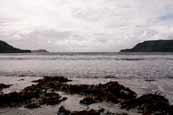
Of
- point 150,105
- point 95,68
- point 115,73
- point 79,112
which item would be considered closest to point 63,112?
point 79,112

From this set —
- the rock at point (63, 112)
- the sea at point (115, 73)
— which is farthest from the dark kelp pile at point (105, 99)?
the sea at point (115, 73)

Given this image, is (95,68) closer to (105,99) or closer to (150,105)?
(105,99)

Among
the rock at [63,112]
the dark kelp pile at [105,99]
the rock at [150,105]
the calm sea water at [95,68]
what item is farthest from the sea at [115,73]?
the rock at [63,112]

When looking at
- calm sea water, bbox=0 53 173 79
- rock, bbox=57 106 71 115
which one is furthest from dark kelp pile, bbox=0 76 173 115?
calm sea water, bbox=0 53 173 79

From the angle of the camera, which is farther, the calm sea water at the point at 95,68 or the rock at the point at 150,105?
the calm sea water at the point at 95,68

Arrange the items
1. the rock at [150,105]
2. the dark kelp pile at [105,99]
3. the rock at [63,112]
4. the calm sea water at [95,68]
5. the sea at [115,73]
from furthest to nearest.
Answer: the calm sea water at [95,68] → the sea at [115,73] → the dark kelp pile at [105,99] → the rock at [150,105] → the rock at [63,112]

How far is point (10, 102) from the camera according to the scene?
601 inches

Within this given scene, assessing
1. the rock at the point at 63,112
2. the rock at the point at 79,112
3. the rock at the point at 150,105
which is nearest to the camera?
the rock at the point at 79,112

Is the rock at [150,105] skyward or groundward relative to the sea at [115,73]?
skyward

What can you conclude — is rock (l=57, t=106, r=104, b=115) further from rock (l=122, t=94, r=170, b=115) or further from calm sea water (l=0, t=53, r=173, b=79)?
calm sea water (l=0, t=53, r=173, b=79)

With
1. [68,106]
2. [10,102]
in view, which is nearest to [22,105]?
[10,102]

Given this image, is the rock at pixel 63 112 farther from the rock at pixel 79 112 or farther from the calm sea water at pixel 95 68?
the calm sea water at pixel 95 68

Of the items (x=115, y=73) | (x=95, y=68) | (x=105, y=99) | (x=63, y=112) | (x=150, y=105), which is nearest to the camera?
(x=63, y=112)

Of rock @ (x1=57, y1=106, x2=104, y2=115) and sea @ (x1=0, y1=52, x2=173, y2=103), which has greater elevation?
rock @ (x1=57, y1=106, x2=104, y2=115)
